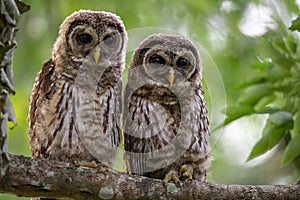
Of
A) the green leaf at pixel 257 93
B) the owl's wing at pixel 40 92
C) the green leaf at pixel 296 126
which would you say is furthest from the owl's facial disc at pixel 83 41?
the green leaf at pixel 296 126

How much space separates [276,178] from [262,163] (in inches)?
15.5

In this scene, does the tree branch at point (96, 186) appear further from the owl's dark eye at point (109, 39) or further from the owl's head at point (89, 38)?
the owl's dark eye at point (109, 39)

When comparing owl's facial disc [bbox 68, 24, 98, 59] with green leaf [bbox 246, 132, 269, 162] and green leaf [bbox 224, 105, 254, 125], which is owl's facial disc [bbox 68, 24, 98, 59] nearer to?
green leaf [bbox 224, 105, 254, 125]

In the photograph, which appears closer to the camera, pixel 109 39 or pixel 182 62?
pixel 109 39

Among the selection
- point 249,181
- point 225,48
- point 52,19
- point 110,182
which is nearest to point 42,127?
point 110,182

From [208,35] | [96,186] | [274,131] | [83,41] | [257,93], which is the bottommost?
[96,186]

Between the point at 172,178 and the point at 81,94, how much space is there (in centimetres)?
84

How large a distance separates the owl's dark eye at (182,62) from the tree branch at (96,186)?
1126 millimetres

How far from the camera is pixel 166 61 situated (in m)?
4.55

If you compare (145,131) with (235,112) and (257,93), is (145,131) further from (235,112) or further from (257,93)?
(257,93)

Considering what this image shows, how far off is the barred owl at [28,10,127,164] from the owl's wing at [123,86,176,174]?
0.38ft

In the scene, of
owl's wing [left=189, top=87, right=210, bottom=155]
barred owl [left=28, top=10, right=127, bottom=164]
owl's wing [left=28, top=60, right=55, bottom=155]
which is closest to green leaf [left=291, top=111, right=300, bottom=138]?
owl's wing [left=189, top=87, right=210, bottom=155]

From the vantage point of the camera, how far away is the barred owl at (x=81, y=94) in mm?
4141

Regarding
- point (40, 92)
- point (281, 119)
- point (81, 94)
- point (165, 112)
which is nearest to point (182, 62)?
point (165, 112)
